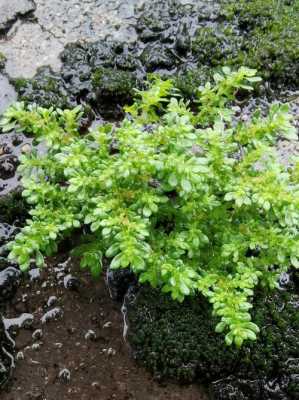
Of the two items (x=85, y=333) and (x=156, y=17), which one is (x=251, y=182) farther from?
(x=156, y=17)

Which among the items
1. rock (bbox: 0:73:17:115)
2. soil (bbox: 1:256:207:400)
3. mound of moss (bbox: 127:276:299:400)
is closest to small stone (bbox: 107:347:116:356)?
soil (bbox: 1:256:207:400)

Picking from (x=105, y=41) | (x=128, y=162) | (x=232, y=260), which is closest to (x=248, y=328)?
(x=232, y=260)

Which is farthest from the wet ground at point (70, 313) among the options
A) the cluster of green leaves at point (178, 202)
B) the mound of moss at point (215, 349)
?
the cluster of green leaves at point (178, 202)

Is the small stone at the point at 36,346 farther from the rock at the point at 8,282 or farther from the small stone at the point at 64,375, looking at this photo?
the rock at the point at 8,282

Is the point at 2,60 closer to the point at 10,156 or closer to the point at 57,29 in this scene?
the point at 57,29

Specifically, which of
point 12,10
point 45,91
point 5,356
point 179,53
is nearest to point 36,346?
point 5,356
